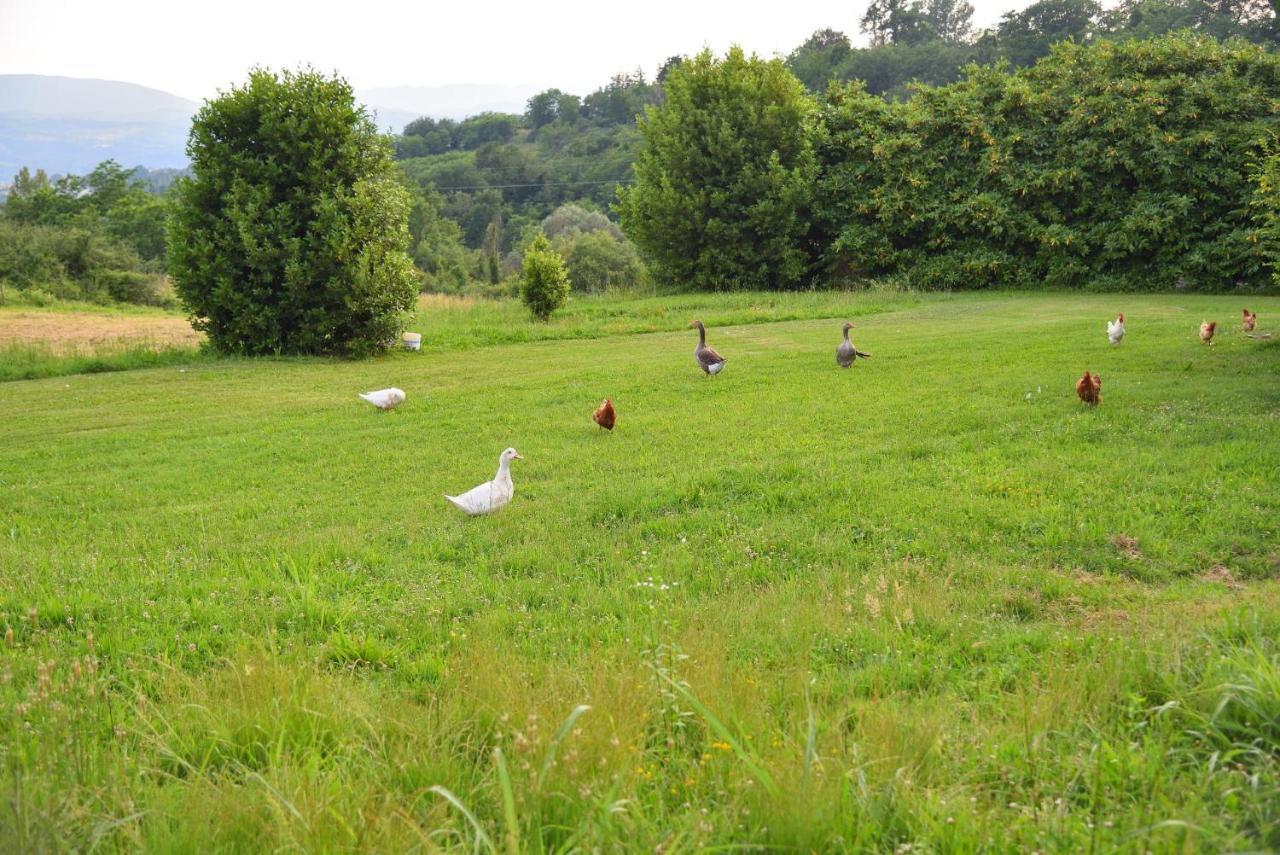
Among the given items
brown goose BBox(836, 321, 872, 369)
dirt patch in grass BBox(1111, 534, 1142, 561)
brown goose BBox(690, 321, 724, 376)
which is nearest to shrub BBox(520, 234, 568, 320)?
brown goose BBox(690, 321, 724, 376)

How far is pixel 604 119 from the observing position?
98875mm

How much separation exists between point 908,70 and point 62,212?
58.9 m

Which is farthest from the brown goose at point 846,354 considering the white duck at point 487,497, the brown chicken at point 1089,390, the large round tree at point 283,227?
the large round tree at point 283,227

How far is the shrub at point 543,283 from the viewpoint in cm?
2475

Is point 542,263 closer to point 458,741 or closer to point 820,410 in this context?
point 820,410

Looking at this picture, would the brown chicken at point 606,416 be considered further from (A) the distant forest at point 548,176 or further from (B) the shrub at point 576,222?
(B) the shrub at point 576,222

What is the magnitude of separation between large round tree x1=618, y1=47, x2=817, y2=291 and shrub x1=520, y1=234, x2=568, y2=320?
8.33 m

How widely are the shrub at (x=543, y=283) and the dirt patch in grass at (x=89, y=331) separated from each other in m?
8.76

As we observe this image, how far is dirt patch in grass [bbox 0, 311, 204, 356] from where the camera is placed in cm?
2061

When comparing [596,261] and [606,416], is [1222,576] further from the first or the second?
[596,261]

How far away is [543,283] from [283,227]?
7.60m

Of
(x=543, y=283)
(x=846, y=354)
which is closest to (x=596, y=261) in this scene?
(x=543, y=283)

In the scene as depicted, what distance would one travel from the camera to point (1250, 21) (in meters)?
45.6

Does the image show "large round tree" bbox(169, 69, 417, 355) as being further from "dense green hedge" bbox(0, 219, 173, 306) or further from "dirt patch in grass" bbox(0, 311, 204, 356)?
"dense green hedge" bbox(0, 219, 173, 306)
